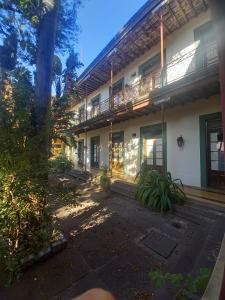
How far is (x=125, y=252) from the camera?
3.92 m

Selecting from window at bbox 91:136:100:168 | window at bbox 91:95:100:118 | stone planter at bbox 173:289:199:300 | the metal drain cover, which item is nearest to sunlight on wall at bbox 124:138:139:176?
window at bbox 91:136:100:168

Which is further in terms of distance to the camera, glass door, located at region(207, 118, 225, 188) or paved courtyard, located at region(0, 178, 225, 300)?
glass door, located at region(207, 118, 225, 188)

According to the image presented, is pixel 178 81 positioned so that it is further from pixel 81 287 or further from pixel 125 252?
pixel 81 287

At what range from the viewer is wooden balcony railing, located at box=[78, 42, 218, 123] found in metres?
7.10

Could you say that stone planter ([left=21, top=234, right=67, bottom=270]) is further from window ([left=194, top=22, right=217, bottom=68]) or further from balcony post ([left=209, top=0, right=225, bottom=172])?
window ([left=194, top=22, right=217, bottom=68])

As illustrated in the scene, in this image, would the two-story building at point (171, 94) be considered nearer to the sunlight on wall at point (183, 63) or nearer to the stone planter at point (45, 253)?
the sunlight on wall at point (183, 63)

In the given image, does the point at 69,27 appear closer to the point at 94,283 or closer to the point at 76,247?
the point at 76,247

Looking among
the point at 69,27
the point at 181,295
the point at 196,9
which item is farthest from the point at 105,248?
the point at 196,9

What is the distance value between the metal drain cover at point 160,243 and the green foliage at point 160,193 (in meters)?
1.19

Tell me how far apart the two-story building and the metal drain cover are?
3.53m

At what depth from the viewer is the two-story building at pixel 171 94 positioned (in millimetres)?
7035

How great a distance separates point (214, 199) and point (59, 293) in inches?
186

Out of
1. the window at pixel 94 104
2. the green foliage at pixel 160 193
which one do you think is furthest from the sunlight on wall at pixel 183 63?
the window at pixel 94 104

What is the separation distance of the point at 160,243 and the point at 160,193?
6.40 ft
